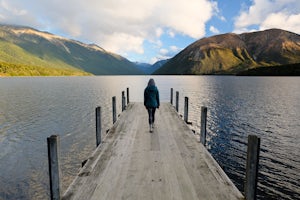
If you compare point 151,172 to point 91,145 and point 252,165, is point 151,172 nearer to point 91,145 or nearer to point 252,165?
point 252,165

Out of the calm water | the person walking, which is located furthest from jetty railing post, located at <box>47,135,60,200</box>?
the person walking

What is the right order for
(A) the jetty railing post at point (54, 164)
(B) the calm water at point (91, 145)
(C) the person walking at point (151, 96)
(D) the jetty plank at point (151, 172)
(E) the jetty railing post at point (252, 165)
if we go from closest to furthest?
1. (E) the jetty railing post at point (252, 165)
2. (A) the jetty railing post at point (54, 164)
3. (D) the jetty plank at point (151, 172)
4. (B) the calm water at point (91, 145)
5. (C) the person walking at point (151, 96)

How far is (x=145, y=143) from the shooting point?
32.0ft

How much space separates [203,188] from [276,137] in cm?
1597

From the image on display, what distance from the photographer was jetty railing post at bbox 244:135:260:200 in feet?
16.6

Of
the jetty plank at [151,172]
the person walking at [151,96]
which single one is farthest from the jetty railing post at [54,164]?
the person walking at [151,96]

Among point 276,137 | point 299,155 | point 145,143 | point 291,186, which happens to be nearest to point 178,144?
point 145,143

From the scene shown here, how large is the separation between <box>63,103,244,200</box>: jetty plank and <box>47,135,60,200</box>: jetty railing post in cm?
30

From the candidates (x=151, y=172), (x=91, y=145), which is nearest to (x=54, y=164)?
(x=151, y=172)

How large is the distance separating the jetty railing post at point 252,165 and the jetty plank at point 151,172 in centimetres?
28

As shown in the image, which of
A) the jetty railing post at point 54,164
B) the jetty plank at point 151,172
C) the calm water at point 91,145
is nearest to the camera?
the jetty railing post at point 54,164

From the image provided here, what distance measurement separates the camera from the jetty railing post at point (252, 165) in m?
5.06

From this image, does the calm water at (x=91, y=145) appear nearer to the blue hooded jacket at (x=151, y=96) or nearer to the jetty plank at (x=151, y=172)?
the jetty plank at (x=151, y=172)

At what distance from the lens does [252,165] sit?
17.0 ft
